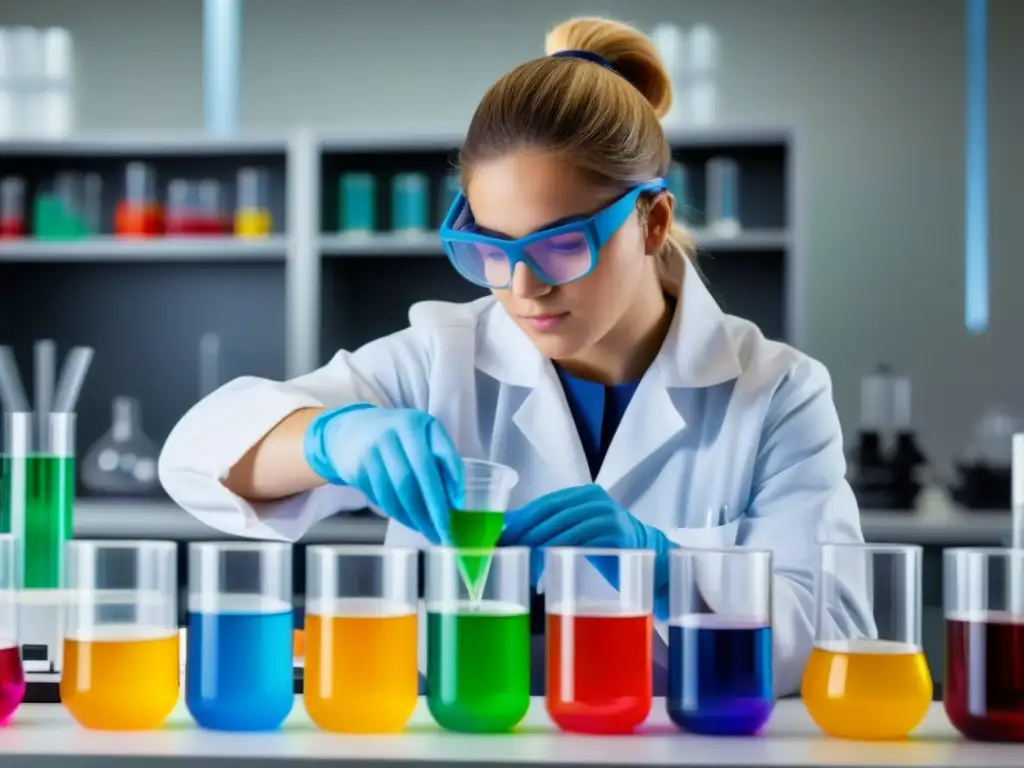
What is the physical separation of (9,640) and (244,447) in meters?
0.61

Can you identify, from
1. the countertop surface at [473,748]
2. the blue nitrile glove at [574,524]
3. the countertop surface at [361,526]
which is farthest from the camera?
the countertop surface at [361,526]

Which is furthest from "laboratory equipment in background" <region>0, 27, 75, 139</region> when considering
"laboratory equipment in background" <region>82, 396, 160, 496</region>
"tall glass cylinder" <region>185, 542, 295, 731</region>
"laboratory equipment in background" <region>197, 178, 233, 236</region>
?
"tall glass cylinder" <region>185, 542, 295, 731</region>

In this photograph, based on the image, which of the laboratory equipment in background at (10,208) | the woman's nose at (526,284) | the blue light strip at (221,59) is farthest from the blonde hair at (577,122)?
the blue light strip at (221,59)

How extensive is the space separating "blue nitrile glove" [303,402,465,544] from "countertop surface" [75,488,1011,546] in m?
2.04

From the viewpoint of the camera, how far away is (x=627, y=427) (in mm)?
2029

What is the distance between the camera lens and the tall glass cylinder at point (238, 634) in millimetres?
1146

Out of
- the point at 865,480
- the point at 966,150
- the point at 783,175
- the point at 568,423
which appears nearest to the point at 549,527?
the point at 568,423

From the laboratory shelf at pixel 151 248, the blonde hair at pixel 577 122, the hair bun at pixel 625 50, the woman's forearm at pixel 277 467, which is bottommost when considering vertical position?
the woman's forearm at pixel 277 467

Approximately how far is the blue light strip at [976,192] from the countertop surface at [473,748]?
3672 millimetres

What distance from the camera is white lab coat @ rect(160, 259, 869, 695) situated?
1.84m

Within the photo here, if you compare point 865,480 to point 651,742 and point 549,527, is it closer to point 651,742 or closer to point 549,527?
point 549,527

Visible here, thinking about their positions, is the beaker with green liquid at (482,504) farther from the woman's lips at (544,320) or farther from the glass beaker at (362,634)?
the woman's lips at (544,320)

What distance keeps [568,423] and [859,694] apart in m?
A: 0.96

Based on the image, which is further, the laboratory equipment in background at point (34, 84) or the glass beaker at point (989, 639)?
the laboratory equipment in background at point (34, 84)
